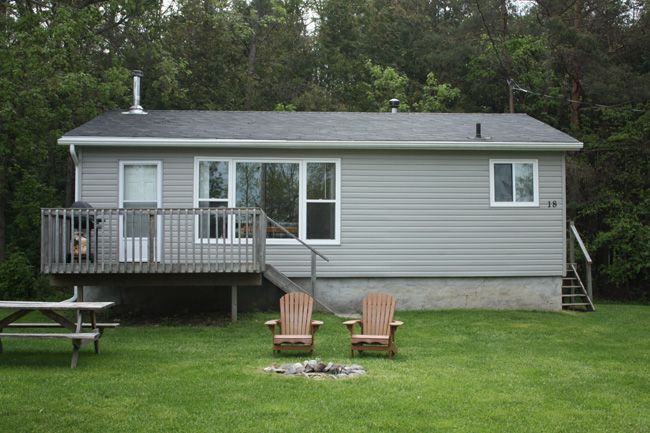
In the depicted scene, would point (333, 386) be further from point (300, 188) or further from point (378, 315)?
point (300, 188)

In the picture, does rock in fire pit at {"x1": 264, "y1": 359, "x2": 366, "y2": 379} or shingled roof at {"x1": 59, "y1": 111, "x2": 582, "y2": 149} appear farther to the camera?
shingled roof at {"x1": 59, "y1": 111, "x2": 582, "y2": 149}

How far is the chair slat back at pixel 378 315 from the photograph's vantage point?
9.20 m

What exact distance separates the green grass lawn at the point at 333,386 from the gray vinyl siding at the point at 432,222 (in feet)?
8.74

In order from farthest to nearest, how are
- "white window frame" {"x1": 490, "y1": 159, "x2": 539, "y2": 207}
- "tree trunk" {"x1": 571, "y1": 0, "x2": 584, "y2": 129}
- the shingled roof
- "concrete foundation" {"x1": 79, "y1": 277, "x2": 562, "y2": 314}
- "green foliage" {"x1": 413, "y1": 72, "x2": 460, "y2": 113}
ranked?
1. "green foliage" {"x1": 413, "y1": 72, "x2": 460, "y2": 113}
2. "tree trunk" {"x1": 571, "y1": 0, "x2": 584, "y2": 129}
3. "white window frame" {"x1": 490, "y1": 159, "x2": 539, "y2": 207}
4. "concrete foundation" {"x1": 79, "y1": 277, "x2": 562, "y2": 314}
5. the shingled roof

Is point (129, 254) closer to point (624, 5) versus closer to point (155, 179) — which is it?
point (155, 179)

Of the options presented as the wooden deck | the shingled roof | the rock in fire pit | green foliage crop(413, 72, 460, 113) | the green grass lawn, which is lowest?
the green grass lawn

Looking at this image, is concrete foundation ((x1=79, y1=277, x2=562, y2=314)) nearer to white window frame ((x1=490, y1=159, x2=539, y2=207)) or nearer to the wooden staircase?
the wooden staircase

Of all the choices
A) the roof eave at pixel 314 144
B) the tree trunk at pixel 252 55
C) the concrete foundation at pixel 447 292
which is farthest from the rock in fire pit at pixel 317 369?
the tree trunk at pixel 252 55

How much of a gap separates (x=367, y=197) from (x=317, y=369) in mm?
6193

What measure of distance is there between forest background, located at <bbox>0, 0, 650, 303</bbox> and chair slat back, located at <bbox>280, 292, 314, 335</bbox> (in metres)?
10.6

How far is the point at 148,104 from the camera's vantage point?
82.1ft

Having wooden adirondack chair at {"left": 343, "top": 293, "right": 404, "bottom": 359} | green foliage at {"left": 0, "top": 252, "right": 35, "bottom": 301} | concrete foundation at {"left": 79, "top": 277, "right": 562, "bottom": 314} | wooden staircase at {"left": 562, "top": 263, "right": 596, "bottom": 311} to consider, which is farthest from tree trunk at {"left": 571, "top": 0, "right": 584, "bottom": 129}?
green foliage at {"left": 0, "top": 252, "right": 35, "bottom": 301}

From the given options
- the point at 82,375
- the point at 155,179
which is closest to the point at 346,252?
the point at 155,179

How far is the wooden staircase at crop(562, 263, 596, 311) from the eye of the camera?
46.1 ft
